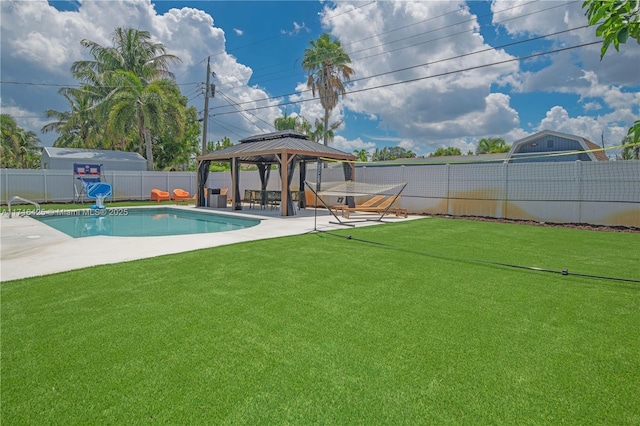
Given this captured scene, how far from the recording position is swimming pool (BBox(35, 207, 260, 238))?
32.6 feet

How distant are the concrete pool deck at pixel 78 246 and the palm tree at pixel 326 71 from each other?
48.7 feet

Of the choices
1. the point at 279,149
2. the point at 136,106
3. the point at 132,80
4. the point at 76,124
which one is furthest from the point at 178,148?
the point at 279,149

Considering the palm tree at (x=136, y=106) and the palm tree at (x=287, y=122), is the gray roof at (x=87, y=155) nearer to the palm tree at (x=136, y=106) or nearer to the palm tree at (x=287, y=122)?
the palm tree at (x=136, y=106)

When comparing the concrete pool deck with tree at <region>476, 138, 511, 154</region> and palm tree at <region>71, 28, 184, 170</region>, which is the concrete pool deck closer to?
palm tree at <region>71, 28, 184, 170</region>

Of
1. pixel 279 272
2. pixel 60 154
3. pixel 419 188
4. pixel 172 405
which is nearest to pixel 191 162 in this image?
pixel 60 154

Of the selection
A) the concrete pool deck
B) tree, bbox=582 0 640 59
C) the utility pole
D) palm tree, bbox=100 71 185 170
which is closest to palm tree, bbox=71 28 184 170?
palm tree, bbox=100 71 185 170

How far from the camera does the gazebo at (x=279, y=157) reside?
12720 millimetres

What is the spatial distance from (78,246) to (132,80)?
59.1 ft

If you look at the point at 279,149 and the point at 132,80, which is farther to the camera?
the point at 132,80

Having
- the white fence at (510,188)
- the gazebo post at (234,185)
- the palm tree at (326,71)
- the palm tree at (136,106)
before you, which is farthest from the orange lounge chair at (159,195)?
the palm tree at (326,71)

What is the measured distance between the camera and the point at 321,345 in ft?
8.97

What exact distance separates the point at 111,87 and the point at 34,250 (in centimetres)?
2186

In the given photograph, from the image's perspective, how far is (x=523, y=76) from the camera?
13438mm

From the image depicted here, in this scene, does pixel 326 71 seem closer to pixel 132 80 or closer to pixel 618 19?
pixel 132 80
